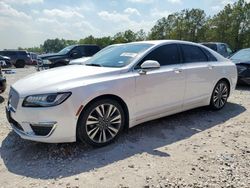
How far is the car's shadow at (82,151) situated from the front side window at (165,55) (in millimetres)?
1139

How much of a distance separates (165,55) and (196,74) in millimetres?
774

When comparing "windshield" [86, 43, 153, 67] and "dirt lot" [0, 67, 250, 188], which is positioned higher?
"windshield" [86, 43, 153, 67]

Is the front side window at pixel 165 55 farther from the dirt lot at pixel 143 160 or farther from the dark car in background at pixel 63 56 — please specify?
the dark car in background at pixel 63 56

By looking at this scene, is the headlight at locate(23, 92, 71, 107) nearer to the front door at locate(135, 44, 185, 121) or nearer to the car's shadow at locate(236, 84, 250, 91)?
the front door at locate(135, 44, 185, 121)

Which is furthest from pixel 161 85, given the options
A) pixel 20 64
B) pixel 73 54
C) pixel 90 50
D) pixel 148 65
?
pixel 20 64

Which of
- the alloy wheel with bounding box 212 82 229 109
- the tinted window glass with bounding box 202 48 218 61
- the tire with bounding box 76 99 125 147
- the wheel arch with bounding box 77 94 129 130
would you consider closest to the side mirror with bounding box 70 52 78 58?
the tinted window glass with bounding box 202 48 218 61

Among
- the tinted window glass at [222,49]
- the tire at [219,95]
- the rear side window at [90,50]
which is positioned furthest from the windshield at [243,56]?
the rear side window at [90,50]

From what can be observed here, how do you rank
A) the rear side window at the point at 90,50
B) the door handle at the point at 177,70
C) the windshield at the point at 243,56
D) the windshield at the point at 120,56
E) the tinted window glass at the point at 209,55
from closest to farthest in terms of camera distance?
the windshield at the point at 120,56, the door handle at the point at 177,70, the tinted window glass at the point at 209,55, the windshield at the point at 243,56, the rear side window at the point at 90,50

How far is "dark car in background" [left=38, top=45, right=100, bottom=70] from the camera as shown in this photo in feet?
45.6

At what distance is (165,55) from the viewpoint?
493 cm

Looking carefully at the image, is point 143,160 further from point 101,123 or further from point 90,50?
point 90,50

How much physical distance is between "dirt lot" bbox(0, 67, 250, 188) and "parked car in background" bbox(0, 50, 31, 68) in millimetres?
22428

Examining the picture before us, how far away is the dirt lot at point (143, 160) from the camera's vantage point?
10.5 ft

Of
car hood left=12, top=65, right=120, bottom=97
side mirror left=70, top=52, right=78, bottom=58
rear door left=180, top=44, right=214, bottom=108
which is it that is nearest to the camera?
car hood left=12, top=65, right=120, bottom=97
